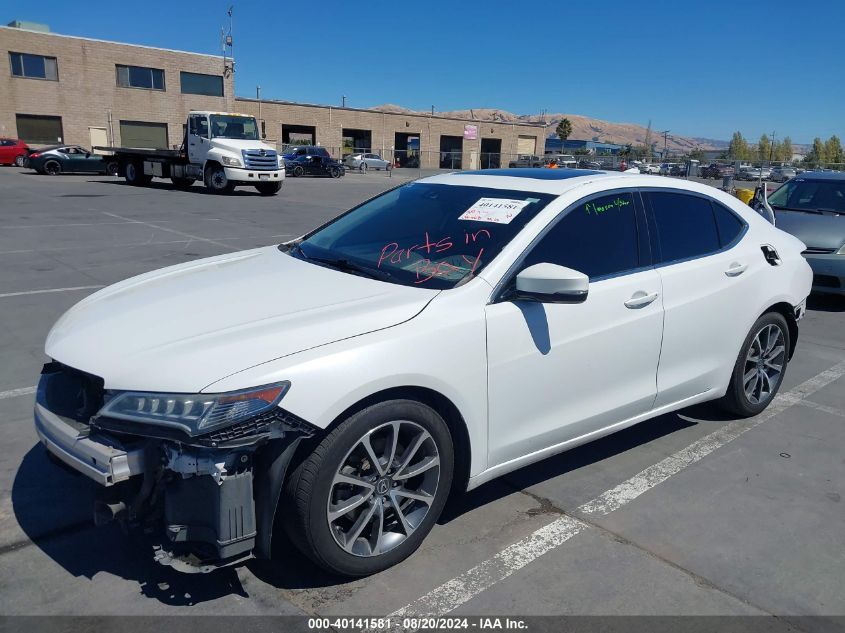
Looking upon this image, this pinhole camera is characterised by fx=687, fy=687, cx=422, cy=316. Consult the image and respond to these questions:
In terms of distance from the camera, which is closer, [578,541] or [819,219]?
[578,541]

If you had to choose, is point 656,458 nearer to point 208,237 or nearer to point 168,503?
point 168,503

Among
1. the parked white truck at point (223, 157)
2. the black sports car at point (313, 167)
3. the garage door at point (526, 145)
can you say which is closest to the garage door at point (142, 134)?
the black sports car at point (313, 167)

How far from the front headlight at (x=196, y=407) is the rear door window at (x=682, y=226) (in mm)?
2497

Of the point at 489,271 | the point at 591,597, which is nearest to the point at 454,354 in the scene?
the point at 489,271

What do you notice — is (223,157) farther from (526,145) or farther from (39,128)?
(526,145)

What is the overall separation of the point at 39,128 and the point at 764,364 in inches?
1887

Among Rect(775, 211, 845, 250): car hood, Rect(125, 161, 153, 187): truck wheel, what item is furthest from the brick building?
Rect(775, 211, 845, 250): car hood

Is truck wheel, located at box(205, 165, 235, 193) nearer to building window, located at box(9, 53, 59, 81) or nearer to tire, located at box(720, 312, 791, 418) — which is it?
tire, located at box(720, 312, 791, 418)

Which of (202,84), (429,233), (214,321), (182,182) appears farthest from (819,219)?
(202,84)

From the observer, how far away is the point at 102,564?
297cm

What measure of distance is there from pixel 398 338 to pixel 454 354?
0.29m

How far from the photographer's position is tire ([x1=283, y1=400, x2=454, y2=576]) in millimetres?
2631

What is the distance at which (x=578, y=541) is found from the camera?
3266 mm

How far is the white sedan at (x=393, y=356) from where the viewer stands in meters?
2.51
